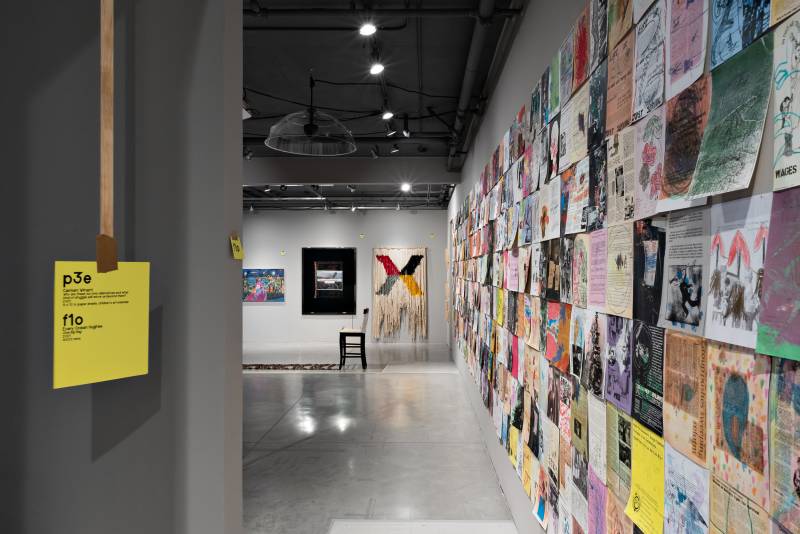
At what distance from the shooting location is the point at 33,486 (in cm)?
90

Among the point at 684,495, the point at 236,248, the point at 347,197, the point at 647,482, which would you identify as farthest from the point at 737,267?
the point at 347,197

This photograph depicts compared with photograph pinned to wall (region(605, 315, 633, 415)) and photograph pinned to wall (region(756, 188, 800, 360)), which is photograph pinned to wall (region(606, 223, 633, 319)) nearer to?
photograph pinned to wall (region(605, 315, 633, 415))

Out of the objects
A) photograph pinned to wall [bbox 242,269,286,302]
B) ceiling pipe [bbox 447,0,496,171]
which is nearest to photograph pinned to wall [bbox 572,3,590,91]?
ceiling pipe [bbox 447,0,496,171]

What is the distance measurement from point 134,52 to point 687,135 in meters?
1.24

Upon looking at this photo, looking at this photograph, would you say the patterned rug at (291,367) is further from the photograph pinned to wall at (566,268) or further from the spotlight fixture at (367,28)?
the photograph pinned to wall at (566,268)

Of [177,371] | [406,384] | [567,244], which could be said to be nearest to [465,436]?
[406,384]

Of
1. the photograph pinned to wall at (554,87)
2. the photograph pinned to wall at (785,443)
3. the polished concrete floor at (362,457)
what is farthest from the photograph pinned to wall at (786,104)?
the polished concrete floor at (362,457)

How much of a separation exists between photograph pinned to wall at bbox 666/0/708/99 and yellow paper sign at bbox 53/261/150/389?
124cm

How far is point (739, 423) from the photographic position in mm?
901

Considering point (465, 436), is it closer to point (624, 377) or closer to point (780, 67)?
point (624, 377)

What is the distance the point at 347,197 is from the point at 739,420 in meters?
10.6

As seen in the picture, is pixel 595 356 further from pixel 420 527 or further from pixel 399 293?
pixel 399 293

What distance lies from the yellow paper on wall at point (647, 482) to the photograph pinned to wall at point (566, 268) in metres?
0.67

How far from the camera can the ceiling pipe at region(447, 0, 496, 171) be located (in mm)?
3143
